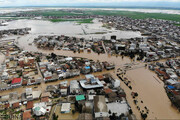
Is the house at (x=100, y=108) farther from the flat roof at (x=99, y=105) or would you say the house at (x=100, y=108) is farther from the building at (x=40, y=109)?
the building at (x=40, y=109)

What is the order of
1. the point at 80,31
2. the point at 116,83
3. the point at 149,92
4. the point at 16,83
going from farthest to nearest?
the point at 80,31 → the point at 16,83 → the point at 149,92 → the point at 116,83

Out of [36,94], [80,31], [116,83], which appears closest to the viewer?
[36,94]

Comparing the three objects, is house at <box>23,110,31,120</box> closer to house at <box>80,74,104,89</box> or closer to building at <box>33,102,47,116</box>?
building at <box>33,102,47,116</box>

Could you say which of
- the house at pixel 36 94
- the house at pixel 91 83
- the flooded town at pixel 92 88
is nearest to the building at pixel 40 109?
the flooded town at pixel 92 88

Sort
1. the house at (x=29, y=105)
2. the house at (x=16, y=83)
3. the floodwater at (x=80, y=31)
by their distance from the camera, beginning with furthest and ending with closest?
the floodwater at (x=80, y=31), the house at (x=16, y=83), the house at (x=29, y=105)

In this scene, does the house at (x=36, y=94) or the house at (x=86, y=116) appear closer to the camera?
the house at (x=86, y=116)

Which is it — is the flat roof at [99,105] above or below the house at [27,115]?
above

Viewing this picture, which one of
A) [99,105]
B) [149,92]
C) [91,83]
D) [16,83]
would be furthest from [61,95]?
[149,92]

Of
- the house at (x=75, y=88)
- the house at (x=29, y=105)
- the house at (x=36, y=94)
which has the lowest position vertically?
the house at (x=29, y=105)

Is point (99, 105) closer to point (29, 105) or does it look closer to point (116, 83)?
point (116, 83)

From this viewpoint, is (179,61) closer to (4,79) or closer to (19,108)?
(19,108)

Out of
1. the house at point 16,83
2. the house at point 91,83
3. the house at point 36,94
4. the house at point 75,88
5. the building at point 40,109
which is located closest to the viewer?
the building at point 40,109

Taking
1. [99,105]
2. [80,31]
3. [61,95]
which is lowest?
[61,95]
